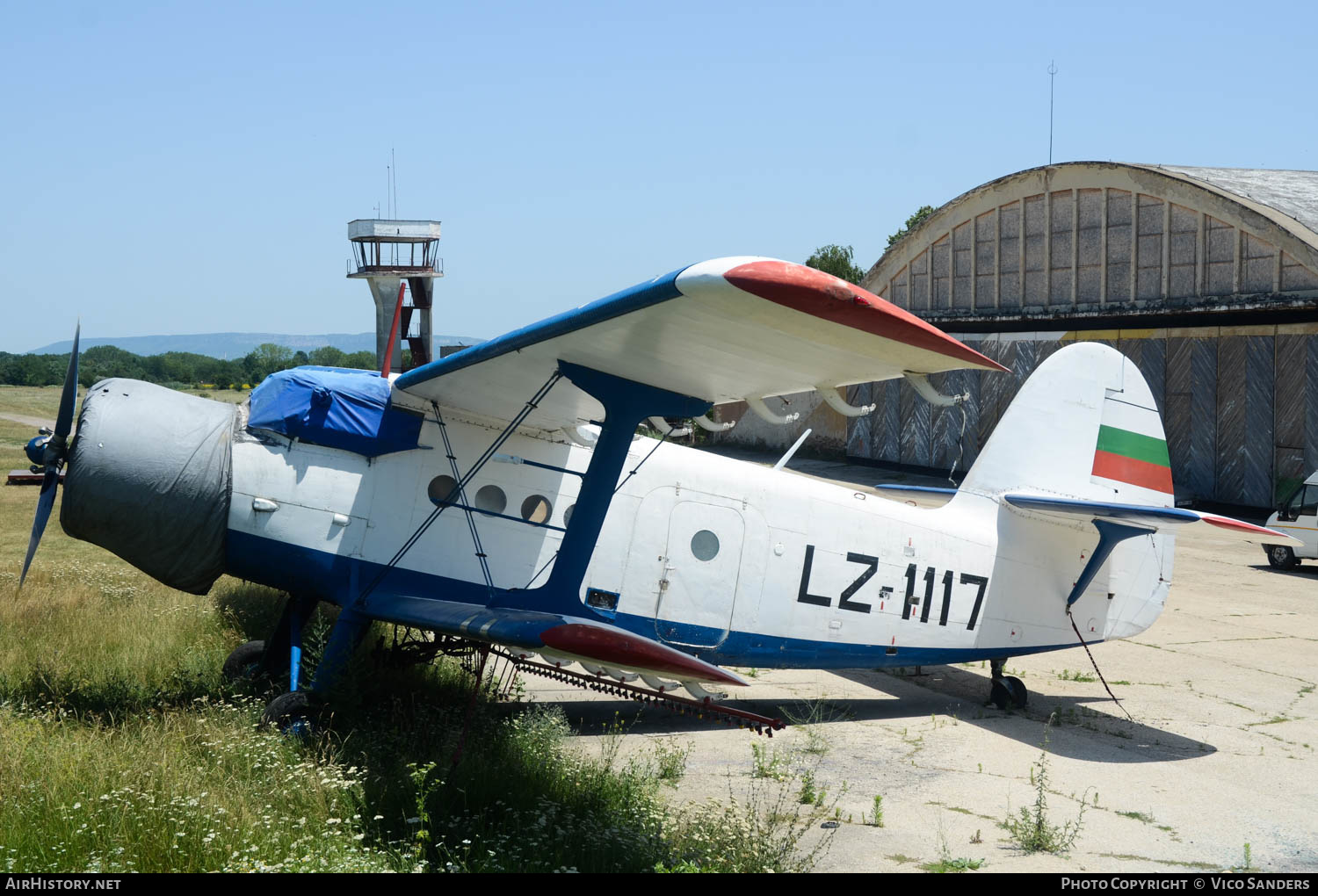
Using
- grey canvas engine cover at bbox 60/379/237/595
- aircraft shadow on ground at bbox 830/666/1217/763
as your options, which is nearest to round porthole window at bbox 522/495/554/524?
grey canvas engine cover at bbox 60/379/237/595

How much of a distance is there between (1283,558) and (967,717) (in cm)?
1290

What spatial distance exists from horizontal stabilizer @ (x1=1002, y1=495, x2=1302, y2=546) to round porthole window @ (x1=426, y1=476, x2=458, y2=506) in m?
5.11

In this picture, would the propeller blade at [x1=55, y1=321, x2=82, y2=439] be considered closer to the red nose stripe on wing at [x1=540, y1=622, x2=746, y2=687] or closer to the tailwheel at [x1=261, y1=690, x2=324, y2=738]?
the tailwheel at [x1=261, y1=690, x2=324, y2=738]

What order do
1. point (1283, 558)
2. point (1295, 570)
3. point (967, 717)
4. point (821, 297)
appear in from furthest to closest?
point (1283, 558), point (1295, 570), point (967, 717), point (821, 297)

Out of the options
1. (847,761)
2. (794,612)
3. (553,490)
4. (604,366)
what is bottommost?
(847,761)

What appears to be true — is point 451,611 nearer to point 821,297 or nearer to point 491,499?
point 491,499

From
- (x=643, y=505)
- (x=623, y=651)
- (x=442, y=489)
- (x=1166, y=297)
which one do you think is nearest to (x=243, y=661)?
(x=442, y=489)

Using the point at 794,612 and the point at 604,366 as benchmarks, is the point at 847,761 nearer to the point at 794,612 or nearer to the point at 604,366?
the point at 794,612

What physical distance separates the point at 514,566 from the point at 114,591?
20.3 ft

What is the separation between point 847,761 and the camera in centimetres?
820

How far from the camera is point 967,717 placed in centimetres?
957

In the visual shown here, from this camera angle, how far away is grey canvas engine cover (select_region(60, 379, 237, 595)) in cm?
683

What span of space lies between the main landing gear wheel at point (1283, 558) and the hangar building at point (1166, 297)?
488 cm
